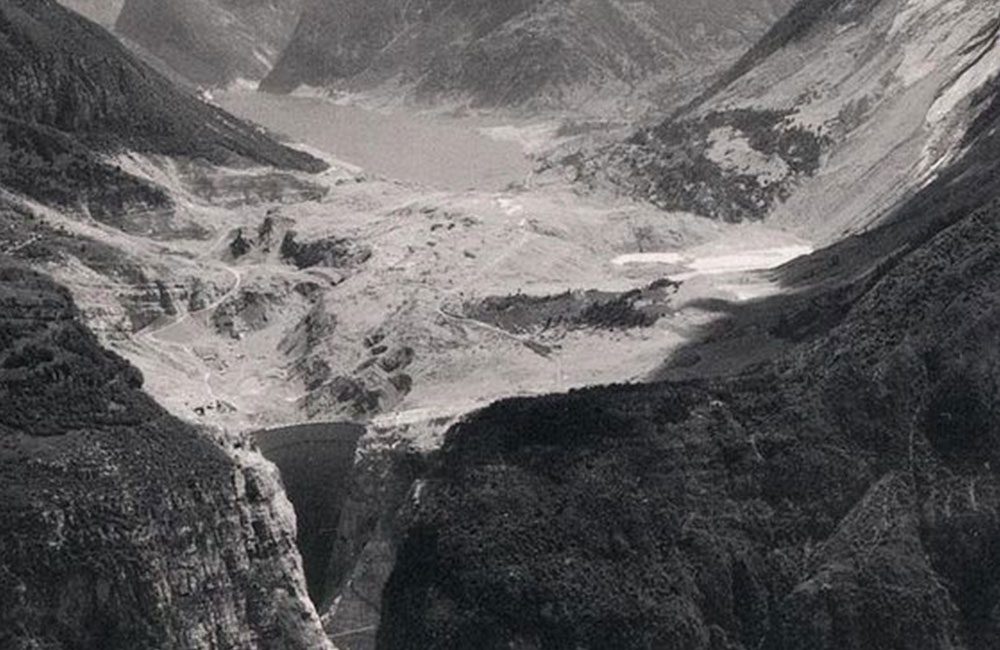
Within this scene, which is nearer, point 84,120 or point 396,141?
point 84,120

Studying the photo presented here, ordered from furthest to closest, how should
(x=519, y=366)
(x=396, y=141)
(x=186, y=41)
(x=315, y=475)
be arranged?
1. (x=186, y=41)
2. (x=396, y=141)
3. (x=519, y=366)
4. (x=315, y=475)

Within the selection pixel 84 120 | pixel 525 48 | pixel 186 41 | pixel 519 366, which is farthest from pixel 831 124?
pixel 186 41

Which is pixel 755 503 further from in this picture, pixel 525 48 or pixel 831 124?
pixel 525 48

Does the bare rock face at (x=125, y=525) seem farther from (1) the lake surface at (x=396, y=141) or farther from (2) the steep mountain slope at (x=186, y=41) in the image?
(2) the steep mountain slope at (x=186, y=41)

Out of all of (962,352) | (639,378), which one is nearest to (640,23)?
(639,378)

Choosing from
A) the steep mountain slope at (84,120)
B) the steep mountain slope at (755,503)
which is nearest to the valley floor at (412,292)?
the steep mountain slope at (84,120)

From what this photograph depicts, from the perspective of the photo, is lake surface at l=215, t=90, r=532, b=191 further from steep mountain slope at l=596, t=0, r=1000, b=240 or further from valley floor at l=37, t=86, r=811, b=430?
steep mountain slope at l=596, t=0, r=1000, b=240
